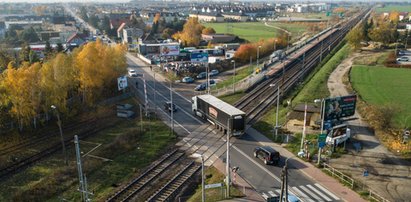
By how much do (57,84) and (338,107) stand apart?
1128 inches

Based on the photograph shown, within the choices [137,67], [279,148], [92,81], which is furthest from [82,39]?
[279,148]

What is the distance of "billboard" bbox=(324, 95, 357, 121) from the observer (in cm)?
3086

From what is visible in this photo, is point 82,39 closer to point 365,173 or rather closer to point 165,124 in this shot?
point 165,124

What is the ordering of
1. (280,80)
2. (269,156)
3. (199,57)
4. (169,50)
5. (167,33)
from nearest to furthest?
1. (269,156)
2. (280,80)
3. (199,57)
4. (169,50)
5. (167,33)

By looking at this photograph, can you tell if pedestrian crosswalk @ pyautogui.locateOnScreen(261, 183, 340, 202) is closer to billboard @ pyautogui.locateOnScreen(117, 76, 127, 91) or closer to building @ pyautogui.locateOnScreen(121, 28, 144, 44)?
billboard @ pyautogui.locateOnScreen(117, 76, 127, 91)

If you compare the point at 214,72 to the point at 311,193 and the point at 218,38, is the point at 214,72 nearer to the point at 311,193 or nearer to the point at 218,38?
the point at 218,38

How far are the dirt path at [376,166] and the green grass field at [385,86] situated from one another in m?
6.02

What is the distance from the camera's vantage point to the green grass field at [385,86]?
40.6 metres

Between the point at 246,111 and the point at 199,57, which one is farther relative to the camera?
the point at 199,57

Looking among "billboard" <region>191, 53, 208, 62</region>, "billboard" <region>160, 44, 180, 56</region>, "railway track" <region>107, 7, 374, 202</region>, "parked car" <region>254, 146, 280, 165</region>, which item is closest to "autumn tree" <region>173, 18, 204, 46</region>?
"billboard" <region>160, 44, 180, 56</region>

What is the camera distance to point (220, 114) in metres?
34.9

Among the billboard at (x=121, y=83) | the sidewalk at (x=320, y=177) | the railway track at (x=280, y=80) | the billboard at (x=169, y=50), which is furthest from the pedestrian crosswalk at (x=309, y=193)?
the billboard at (x=169, y=50)

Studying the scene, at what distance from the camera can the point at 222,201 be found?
23.0 metres

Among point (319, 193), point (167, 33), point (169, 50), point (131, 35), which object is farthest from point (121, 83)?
point (167, 33)
